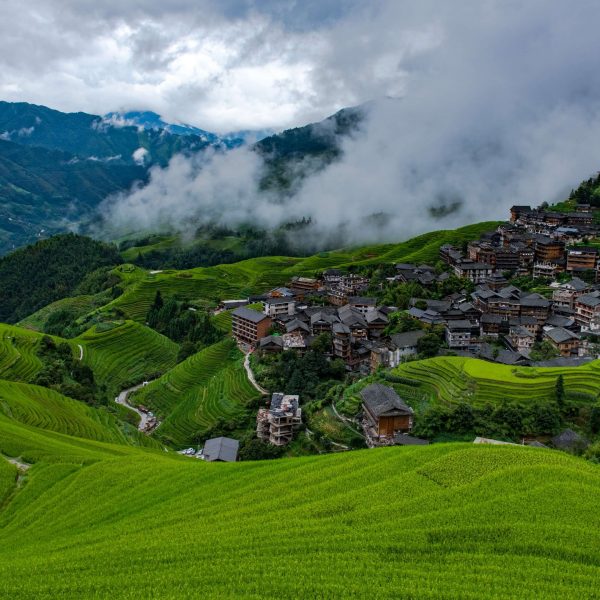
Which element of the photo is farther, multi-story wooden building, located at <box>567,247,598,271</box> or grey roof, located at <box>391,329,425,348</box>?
multi-story wooden building, located at <box>567,247,598,271</box>

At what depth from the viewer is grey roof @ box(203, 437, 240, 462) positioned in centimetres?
3545

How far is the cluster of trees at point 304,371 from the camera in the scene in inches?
1822

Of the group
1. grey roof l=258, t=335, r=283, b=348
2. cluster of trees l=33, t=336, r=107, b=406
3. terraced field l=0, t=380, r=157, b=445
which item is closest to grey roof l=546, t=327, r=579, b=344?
grey roof l=258, t=335, r=283, b=348

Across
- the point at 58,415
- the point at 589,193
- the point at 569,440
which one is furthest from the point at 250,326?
the point at 589,193

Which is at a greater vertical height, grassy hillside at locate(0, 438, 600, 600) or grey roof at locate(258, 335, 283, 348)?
grassy hillside at locate(0, 438, 600, 600)

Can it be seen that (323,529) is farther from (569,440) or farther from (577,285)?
(577,285)

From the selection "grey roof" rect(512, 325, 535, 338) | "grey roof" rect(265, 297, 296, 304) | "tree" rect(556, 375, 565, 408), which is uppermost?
"grey roof" rect(265, 297, 296, 304)

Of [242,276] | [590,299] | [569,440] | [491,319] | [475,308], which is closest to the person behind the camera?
[569,440]

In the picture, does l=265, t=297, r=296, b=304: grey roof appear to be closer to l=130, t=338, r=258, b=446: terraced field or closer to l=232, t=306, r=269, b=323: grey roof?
l=232, t=306, r=269, b=323: grey roof

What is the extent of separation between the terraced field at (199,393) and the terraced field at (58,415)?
5.76 metres

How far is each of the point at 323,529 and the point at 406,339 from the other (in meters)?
35.5

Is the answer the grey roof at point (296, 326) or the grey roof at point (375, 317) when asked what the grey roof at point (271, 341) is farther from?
Answer: the grey roof at point (375, 317)

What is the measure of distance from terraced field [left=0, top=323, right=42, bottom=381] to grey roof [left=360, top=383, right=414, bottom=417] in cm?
2881

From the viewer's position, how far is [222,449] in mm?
36719
